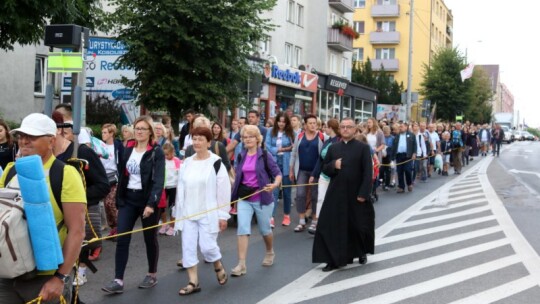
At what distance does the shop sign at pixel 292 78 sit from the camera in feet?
101

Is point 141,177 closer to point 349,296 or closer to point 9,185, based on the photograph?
point 349,296

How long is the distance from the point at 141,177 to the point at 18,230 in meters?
3.62

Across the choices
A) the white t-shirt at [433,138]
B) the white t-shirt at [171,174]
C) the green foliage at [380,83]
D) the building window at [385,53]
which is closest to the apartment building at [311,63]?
the green foliage at [380,83]

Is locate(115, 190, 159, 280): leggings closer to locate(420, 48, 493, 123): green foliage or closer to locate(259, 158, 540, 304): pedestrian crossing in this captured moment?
locate(259, 158, 540, 304): pedestrian crossing

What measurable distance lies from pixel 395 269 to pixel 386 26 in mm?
61657

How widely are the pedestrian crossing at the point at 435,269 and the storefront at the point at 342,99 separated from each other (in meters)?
25.4

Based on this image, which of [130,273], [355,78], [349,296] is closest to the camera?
[349,296]

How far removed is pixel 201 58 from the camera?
1667 cm

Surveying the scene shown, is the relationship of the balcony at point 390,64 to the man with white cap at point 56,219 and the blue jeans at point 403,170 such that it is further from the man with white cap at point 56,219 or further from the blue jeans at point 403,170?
the man with white cap at point 56,219

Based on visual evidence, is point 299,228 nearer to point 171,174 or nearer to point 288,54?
point 171,174

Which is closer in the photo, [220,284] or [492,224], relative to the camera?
[220,284]

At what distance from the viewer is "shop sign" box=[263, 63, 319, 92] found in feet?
101

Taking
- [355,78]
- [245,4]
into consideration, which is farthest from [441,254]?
[355,78]

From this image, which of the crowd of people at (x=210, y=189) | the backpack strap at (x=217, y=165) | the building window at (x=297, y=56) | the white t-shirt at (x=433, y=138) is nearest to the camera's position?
the crowd of people at (x=210, y=189)
